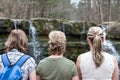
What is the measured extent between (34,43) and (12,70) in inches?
442

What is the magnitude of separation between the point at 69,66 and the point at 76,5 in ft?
137

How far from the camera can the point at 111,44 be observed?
1587 centimetres

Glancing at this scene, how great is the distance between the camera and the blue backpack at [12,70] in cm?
326

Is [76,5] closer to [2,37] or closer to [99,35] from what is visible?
Result: [2,37]

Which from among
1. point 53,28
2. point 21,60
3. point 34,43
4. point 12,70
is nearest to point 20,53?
point 21,60

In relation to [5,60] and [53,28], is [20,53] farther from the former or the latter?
[53,28]

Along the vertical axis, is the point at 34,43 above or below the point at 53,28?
below

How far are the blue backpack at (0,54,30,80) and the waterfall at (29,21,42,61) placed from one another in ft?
34.5

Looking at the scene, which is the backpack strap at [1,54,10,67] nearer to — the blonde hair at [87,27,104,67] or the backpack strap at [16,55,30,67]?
the backpack strap at [16,55,30,67]

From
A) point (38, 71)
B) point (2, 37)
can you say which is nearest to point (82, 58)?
point (38, 71)

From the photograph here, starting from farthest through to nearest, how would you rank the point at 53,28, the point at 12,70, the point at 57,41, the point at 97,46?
the point at 53,28, the point at 97,46, the point at 57,41, the point at 12,70

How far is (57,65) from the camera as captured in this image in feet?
11.4

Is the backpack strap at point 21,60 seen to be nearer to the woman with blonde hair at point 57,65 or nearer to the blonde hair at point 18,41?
the blonde hair at point 18,41

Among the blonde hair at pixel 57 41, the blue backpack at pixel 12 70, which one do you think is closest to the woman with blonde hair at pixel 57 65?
the blonde hair at pixel 57 41
